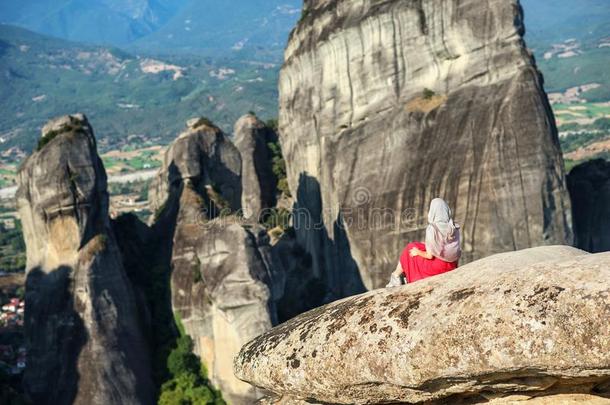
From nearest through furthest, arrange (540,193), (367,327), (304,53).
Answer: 1. (367,327)
2. (540,193)
3. (304,53)

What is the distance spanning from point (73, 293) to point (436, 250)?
50.5 ft

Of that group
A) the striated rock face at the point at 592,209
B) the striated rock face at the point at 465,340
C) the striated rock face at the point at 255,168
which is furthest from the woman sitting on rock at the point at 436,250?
the striated rock face at the point at 255,168

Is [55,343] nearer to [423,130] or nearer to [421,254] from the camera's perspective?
[423,130]

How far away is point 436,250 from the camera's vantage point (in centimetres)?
855

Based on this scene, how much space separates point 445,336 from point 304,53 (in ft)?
90.8

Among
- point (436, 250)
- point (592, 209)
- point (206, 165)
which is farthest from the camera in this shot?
point (592, 209)

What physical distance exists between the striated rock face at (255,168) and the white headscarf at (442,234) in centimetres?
3025

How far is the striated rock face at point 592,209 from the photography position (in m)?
29.3

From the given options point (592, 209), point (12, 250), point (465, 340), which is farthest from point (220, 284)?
point (12, 250)

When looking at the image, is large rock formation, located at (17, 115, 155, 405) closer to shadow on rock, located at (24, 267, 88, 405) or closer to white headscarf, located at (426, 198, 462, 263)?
shadow on rock, located at (24, 267, 88, 405)

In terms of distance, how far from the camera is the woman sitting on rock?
8422mm

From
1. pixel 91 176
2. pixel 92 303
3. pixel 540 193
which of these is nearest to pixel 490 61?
pixel 540 193

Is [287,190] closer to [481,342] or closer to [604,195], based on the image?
[604,195]

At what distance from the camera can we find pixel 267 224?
38281 mm
